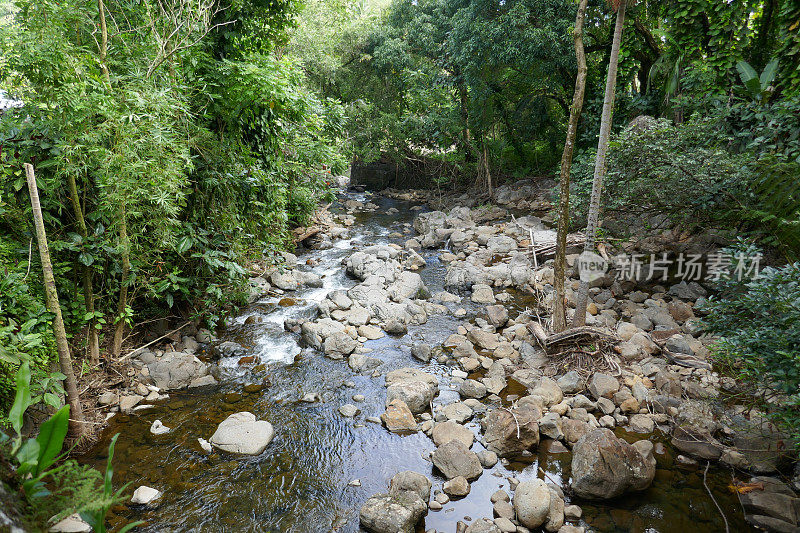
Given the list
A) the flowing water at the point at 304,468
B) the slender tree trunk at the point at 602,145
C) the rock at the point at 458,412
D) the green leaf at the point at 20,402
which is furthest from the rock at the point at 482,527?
the slender tree trunk at the point at 602,145

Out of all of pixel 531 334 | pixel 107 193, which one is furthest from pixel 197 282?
pixel 531 334

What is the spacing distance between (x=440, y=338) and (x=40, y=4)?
5.84 meters

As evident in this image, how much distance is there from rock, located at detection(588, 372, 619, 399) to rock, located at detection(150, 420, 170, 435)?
4743 mm

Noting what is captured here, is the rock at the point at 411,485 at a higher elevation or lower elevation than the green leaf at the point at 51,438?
lower

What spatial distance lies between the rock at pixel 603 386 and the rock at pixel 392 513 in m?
2.52

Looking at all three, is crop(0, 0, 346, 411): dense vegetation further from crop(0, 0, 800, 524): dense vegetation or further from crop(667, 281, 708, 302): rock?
crop(667, 281, 708, 302): rock

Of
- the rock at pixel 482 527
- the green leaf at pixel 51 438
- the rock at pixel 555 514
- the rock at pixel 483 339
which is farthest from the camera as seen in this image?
the rock at pixel 483 339

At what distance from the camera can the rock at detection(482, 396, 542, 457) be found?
13.8 feet

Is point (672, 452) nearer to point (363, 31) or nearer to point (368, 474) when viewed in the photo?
point (368, 474)

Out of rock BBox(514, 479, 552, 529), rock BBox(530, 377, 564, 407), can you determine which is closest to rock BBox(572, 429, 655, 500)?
rock BBox(514, 479, 552, 529)

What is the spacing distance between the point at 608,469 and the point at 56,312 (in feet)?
15.7

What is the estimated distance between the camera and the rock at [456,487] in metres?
3.79

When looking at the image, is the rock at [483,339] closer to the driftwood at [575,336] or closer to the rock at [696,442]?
the driftwood at [575,336]

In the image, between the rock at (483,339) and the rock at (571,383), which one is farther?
the rock at (483,339)
